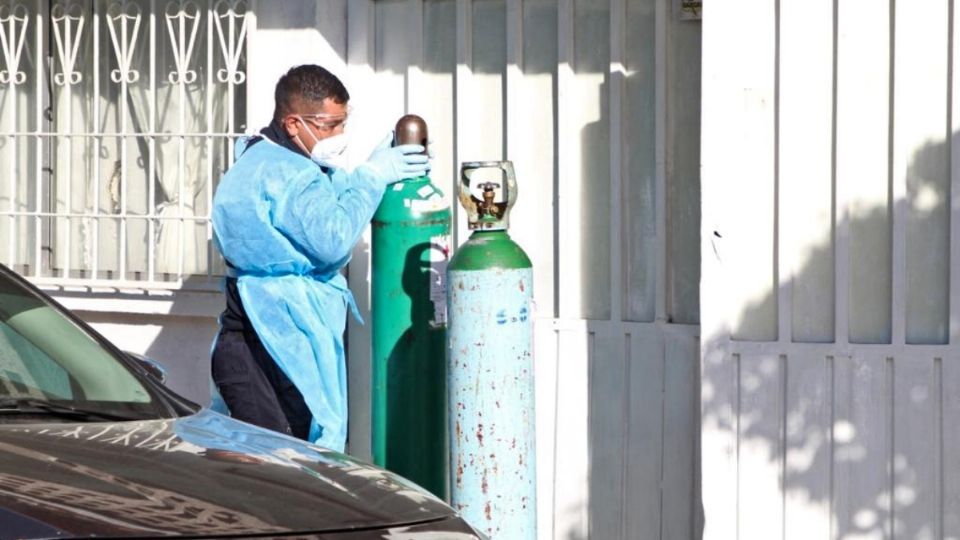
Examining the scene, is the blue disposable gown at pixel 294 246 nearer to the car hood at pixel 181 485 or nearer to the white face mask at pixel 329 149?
the white face mask at pixel 329 149

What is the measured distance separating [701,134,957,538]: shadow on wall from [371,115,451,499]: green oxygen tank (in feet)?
3.36

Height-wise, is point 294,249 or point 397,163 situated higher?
point 397,163

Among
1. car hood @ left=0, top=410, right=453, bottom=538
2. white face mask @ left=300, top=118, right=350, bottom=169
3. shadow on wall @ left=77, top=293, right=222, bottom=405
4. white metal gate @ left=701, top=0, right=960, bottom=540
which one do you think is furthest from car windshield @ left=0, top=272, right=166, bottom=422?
shadow on wall @ left=77, top=293, right=222, bottom=405

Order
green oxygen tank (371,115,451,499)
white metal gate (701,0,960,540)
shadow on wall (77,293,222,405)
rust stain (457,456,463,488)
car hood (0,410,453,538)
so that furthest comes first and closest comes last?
shadow on wall (77,293,222,405) < green oxygen tank (371,115,451,499) < rust stain (457,456,463,488) < white metal gate (701,0,960,540) < car hood (0,410,453,538)

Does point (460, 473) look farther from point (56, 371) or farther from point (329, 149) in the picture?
point (56, 371)

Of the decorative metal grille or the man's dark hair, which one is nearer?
the man's dark hair

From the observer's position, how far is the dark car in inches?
132

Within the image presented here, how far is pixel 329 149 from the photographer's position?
6.04 m

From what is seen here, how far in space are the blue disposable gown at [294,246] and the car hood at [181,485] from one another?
5.67ft

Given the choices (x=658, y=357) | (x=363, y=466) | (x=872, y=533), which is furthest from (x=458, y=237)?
(x=363, y=466)

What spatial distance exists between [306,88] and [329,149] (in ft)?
0.76

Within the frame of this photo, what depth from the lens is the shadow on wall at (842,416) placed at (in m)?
5.68

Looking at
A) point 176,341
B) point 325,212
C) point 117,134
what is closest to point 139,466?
point 325,212

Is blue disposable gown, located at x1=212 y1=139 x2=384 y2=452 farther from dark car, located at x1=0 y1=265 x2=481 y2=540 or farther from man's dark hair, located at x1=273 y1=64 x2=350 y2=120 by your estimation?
dark car, located at x1=0 y1=265 x2=481 y2=540
